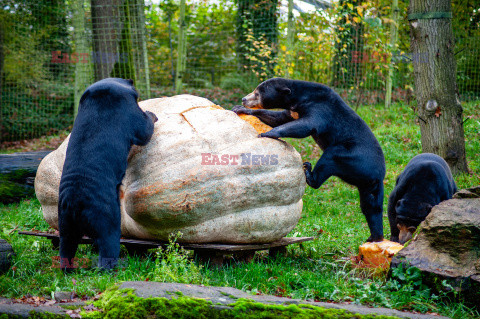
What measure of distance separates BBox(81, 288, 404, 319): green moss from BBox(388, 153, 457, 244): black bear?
223 cm

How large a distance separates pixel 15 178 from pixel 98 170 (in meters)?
5.06

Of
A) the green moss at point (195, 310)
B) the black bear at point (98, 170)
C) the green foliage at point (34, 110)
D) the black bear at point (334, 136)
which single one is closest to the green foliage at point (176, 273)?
the black bear at point (98, 170)

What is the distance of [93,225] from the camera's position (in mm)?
3889

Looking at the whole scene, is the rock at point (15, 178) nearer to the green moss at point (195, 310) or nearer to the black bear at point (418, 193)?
the green moss at point (195, 310)

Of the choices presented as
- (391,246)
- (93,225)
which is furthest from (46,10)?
(391,246)

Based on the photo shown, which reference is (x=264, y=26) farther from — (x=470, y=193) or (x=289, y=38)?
(x=470, y=193)

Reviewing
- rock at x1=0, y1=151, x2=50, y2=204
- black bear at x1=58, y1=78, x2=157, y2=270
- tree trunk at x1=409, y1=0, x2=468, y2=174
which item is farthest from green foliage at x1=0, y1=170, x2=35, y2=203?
tree trunk at x1=409, y1=0, x2=468, y2=174

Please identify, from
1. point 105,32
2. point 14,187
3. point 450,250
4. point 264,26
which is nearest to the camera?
point 450,250

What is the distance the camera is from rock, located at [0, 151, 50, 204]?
26.4 feet

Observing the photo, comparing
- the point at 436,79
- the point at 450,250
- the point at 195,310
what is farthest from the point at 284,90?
the point at 436,79

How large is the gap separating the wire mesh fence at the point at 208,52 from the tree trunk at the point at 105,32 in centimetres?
2

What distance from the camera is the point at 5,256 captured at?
13.6 feet

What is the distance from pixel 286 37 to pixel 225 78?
4.14m

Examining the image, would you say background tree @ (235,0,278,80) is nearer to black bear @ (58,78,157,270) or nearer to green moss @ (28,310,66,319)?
black bear @ (58,78,157,270)
